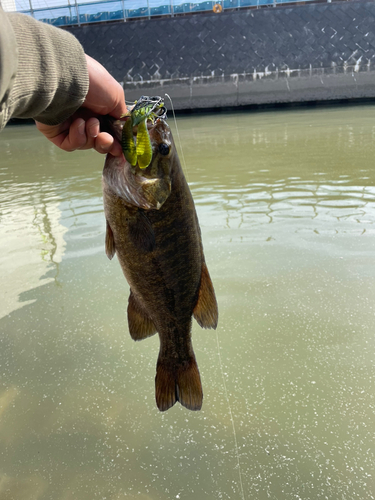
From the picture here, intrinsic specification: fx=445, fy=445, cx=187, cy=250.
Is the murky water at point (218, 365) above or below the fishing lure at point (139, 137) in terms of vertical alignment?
below

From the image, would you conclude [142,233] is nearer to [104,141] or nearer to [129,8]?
[104,141]

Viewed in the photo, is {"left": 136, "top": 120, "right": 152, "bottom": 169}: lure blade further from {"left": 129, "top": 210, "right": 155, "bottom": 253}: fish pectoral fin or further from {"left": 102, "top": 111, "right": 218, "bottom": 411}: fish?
{"left": 129, "top": 210, "right": 155, "bottom": 253}: fish pectoral fin

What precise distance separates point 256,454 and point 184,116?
21038 mm

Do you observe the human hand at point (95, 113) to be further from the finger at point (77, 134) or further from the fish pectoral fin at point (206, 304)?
the fish pectoral fin at point (206, 304)

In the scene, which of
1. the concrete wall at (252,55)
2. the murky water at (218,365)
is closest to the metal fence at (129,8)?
the concrete wall at (252,55)

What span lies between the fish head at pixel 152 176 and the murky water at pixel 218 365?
61.3 inches

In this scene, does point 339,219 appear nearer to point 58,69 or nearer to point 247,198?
point 247,198

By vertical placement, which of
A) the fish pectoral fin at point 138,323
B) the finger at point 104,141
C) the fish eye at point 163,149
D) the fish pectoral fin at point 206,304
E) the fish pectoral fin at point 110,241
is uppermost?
the finger at point 104,141

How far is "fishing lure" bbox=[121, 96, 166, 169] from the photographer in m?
1.71

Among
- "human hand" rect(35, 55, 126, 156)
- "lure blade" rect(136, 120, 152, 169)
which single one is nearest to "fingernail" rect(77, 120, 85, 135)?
"human hand" rect(35, 55, 126, 156)

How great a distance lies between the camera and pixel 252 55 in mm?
22219

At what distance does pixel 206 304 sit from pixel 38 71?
1232 mm

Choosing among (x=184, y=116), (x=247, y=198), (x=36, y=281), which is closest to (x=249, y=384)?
(x=36, y=281)

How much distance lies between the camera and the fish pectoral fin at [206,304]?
2.13 meters
